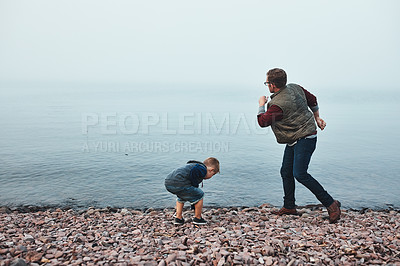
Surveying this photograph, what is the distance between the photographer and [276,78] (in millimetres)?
5863

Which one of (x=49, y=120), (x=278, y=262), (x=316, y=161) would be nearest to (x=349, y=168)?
(x=316, y=161)

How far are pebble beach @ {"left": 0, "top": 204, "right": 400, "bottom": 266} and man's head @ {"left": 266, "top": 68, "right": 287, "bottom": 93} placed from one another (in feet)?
7.52

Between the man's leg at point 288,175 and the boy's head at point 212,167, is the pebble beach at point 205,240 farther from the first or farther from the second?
the boy's head at point 212,167

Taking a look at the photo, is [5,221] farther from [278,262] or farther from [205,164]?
[278,262]

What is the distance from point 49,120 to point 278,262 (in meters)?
22.8

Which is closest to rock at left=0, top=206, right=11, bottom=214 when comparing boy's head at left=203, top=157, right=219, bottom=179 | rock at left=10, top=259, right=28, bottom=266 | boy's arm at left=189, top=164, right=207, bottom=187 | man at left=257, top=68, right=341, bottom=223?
rock at left=10, top=259, right=28, bottom=266

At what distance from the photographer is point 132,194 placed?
30.4 ft

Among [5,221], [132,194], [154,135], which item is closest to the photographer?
[5,221]

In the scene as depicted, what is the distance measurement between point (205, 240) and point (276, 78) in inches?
109

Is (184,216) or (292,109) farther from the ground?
(292,109)

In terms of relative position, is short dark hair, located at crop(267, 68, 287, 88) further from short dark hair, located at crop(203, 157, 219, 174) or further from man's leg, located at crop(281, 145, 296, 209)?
short dark hair, located at crop(203, 157, 219, 174)

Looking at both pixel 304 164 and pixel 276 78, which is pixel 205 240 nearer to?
pixel 304 164

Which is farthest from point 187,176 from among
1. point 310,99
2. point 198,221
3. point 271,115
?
point 310,99

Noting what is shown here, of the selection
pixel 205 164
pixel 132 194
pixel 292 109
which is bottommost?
pixel 132 194
